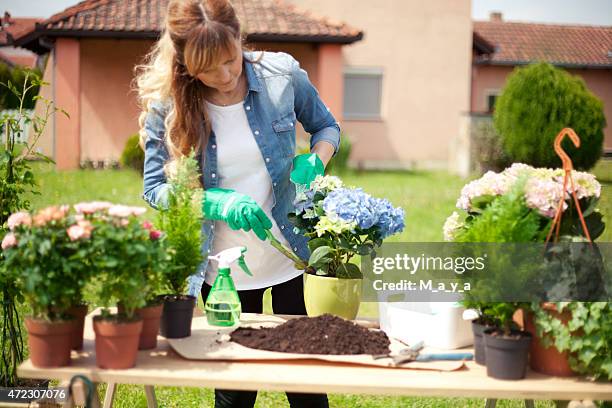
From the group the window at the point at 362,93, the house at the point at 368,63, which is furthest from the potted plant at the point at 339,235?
the window at the point at 362,93

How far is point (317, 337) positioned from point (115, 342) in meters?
0.51

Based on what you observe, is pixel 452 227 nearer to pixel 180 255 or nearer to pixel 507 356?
pixel 507 356

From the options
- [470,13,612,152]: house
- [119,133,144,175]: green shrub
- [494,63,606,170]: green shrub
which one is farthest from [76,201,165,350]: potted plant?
[470,13,612,152]: house

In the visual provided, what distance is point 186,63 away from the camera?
1.94m

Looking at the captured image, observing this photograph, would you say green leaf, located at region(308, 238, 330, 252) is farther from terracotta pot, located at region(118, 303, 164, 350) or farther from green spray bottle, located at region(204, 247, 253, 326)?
terracotta pot, located at region(118, 303, 164, 350)

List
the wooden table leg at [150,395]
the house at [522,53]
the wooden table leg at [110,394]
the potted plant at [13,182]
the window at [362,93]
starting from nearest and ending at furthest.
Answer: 1. the wooden table leg at [110,394]
2. the wooden table leg at [150,395]
3. the potted plant at [13,182]
4. the window at [362,93]
5. the house at [522,53]

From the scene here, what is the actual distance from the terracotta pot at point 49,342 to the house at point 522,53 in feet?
52.2

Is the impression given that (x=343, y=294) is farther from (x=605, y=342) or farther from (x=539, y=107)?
(x=539, y=107)

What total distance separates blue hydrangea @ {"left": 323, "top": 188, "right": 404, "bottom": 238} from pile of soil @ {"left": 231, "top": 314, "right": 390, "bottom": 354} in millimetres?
279

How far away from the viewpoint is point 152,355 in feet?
5.65

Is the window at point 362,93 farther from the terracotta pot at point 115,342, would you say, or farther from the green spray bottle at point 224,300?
the terracotta pot at point 115,342

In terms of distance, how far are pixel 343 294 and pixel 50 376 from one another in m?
0.81

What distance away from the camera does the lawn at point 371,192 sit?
3381 mm

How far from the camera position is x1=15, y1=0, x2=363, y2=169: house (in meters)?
12.2
